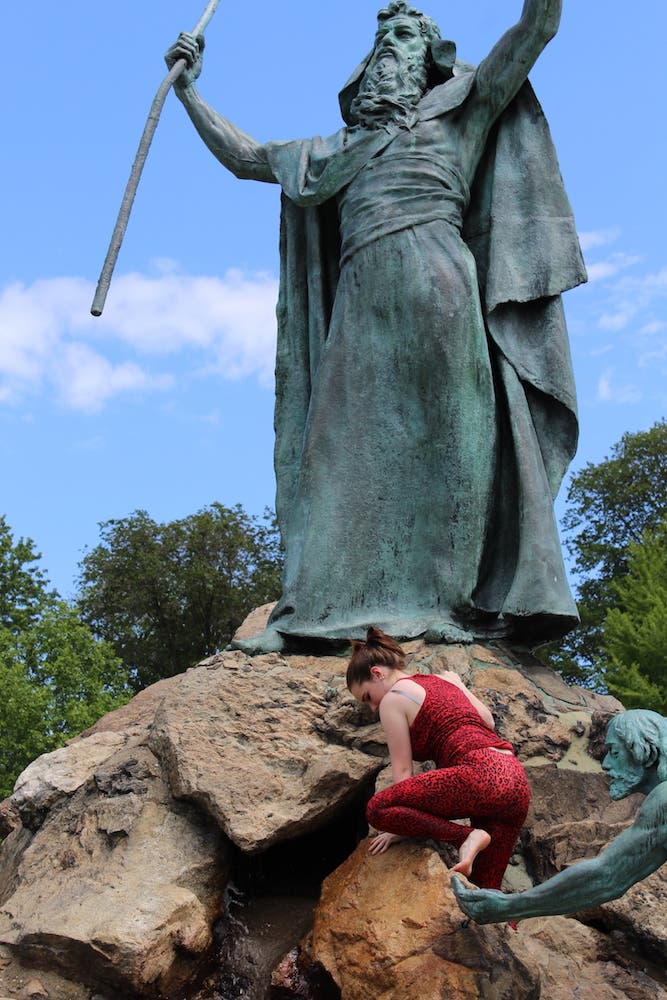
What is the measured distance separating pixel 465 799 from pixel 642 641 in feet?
47.0

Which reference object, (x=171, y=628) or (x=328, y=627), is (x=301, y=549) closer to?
(x=328, y=627)

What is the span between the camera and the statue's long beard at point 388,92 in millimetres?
6840

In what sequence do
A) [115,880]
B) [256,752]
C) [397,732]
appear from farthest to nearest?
[256,752]
[115,880]
[397,732]

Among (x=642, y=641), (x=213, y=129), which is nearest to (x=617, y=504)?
(x=642, y=641)

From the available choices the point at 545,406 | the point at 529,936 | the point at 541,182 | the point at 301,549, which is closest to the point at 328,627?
the point at 301,549

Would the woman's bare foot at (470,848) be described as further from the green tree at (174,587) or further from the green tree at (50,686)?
the green tree at (174,587)

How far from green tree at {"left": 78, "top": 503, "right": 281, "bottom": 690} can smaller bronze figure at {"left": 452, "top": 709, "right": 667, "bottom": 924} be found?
19.9 metres

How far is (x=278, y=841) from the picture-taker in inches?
190

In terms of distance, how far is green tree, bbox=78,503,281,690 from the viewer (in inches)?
945

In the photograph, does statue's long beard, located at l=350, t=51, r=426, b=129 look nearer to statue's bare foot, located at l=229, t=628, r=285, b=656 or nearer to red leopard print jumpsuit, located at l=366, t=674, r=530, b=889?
statue's bare foot, located at l=229, t=628, r=285, b=656

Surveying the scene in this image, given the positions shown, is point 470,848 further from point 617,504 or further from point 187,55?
point 617,504

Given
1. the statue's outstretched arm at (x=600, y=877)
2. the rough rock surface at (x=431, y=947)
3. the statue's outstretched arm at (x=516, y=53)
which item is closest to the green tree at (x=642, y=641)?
the statue's outstretched arm at (x=516, y=53)

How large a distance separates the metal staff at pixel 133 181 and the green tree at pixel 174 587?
16678 millimetres

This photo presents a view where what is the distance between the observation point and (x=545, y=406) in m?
6.61
